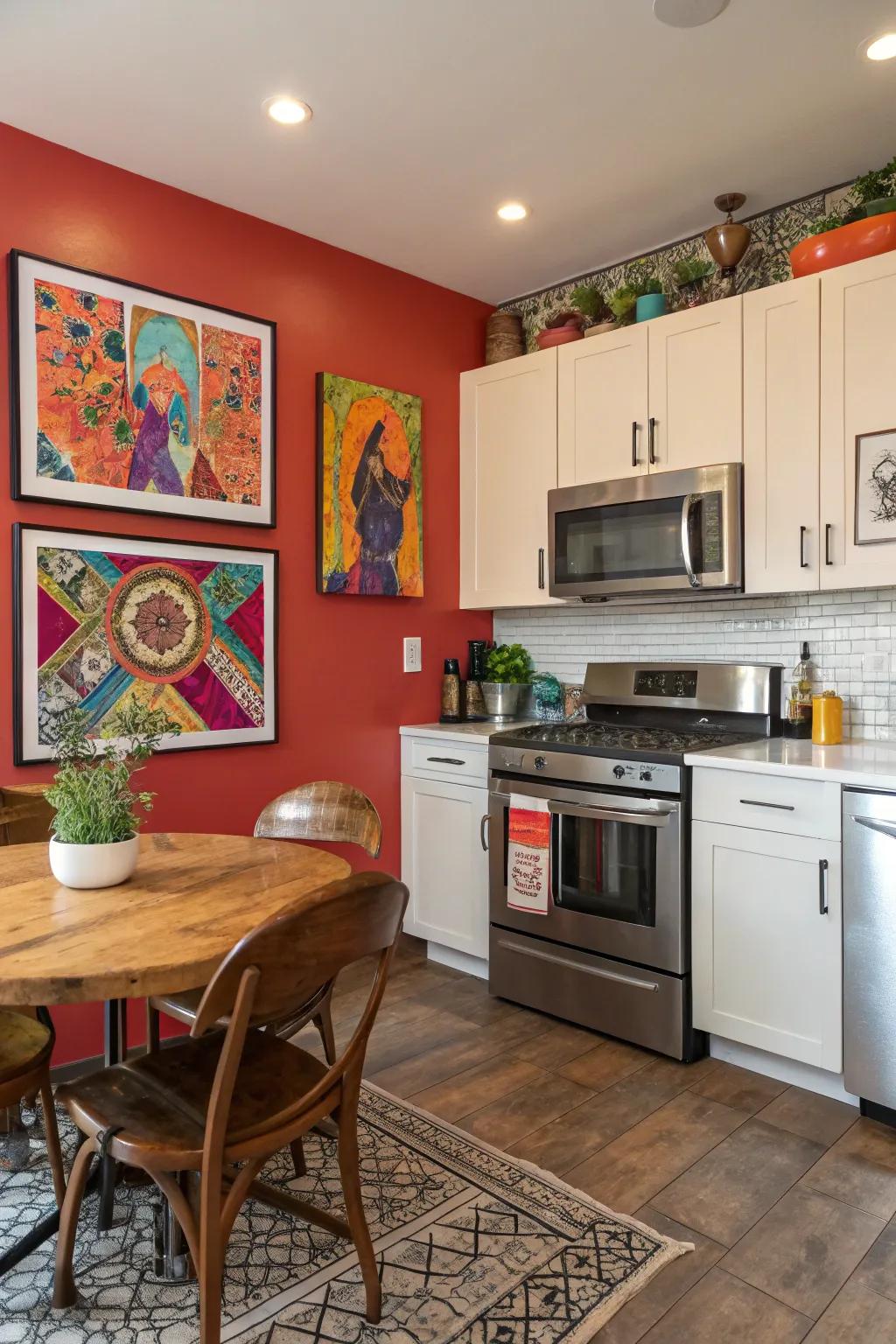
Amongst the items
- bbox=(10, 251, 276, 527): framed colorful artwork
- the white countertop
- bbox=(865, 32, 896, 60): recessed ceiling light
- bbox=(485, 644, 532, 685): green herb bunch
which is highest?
bbox=(865, 32, 896, 60): recessed ceiling light

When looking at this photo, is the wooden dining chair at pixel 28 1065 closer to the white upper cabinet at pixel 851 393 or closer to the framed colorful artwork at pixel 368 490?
the framed colorful artwork at pixel 368 490

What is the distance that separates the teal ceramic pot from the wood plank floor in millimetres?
2498

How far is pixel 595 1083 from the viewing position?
2586 mm

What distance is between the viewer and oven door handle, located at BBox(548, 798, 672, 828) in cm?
273

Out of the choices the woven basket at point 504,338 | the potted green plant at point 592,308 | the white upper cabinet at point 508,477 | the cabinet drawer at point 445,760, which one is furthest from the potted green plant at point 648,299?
the cabinet drawer at point 445,760

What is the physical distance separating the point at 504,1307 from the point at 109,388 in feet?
8.48

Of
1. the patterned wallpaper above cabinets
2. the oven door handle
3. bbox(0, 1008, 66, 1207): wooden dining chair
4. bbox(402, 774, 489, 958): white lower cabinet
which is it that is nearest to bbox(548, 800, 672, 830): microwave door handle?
the oven door handle

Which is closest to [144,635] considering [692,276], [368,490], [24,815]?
[24,815]

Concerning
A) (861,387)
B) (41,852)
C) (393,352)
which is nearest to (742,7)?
(861,387)

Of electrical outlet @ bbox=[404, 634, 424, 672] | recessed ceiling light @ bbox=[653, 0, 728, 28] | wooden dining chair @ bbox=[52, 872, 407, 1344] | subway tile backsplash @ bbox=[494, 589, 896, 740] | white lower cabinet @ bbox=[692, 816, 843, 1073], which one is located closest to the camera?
wooden dining chair @ bbox=[52, 872, 407, 1344]

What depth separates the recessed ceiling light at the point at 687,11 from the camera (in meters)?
2.08

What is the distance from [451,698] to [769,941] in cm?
167

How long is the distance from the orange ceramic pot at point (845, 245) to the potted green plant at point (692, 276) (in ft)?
1.51

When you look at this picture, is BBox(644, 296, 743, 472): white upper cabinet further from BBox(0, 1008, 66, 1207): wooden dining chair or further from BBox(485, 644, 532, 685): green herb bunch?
BBox(0, 1008, 66, 1207): wooden dining chair
